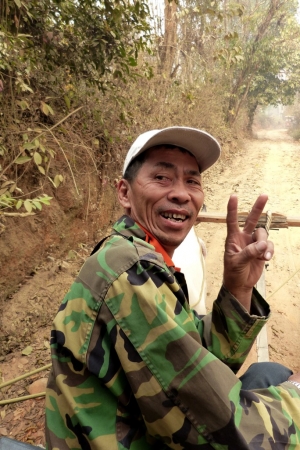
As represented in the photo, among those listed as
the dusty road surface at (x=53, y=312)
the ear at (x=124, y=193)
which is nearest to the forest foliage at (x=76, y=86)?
the dusty road surface at (x=53, y=312)

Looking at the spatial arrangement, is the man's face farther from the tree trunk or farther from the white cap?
the tree trunk

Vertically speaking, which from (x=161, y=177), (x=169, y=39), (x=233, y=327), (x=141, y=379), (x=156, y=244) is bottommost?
(x=233, y=327)

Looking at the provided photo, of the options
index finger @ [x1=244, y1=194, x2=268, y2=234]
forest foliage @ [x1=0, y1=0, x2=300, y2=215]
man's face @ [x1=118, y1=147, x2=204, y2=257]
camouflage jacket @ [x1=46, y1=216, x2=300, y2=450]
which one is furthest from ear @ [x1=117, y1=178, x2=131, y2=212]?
forest foliage @ [x1=0, y1=0, x2=300, y2=215]

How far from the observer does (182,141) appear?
1368mm

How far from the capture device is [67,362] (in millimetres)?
951

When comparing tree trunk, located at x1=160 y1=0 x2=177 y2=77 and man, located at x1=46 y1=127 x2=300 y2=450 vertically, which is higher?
tree trunk, located at x1=160 y1=0 x2=177 y2=77

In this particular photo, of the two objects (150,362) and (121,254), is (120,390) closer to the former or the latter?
(150,362)

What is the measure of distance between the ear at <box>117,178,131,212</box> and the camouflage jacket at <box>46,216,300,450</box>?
0.40m

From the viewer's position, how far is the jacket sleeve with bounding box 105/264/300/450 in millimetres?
814

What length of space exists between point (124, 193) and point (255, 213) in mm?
569

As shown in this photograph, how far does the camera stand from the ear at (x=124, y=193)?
4.65 feet

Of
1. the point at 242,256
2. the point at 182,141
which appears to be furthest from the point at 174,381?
the point at 182,141

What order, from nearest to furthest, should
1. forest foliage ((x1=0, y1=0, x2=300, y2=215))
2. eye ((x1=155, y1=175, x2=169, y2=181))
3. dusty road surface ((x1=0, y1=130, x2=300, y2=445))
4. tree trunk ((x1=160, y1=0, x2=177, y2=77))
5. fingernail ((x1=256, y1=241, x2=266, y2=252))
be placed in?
fingernail ((x1=256, y1=241, x2=266, y2=252))
eye ((x1=155, y1=175, x2=169, y2=181))
dusty road surface ((x1=0, y1=130, x2=300, y2=445))
forest foliage ((x1=0, y1=0, x2=300, y2=215))
tree trunk ((x1=160, y1=0, x2=177, y2=77))

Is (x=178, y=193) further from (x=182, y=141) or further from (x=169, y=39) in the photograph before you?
(x=169, y=39)
